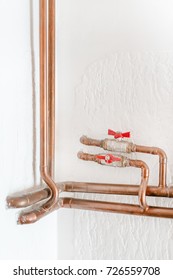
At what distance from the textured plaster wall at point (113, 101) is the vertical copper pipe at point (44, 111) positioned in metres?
0.16

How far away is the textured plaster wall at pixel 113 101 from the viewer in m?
1.12

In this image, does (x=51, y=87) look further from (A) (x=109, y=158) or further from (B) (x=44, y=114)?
(A) (x=109, y=158)

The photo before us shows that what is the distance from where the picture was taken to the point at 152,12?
1.11 meters

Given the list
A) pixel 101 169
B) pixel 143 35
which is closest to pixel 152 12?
pixel 143 35

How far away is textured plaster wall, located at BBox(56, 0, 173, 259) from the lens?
1.12 metres

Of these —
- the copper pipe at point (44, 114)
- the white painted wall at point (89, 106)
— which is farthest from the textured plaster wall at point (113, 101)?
the copper pipe at point (44, 114)

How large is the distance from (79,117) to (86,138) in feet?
0.30

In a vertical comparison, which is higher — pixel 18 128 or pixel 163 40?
pixel 163 40

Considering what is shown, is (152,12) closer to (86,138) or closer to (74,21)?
(74,21)

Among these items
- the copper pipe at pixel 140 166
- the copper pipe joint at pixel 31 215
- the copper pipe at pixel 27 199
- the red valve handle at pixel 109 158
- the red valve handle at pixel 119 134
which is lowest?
the copper pipe joint at pixel 31 215

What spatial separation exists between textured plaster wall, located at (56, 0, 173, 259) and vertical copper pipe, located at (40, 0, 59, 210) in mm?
158

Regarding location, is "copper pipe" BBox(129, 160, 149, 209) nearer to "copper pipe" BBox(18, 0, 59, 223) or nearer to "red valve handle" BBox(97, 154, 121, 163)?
"red valve handle" BBox(97, 154, 121, 163)

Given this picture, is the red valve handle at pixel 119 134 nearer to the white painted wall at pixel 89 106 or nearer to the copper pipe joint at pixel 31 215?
the white painted wall at pixel 89 106

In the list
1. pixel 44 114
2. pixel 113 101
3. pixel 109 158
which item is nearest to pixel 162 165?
pixel 109 158
